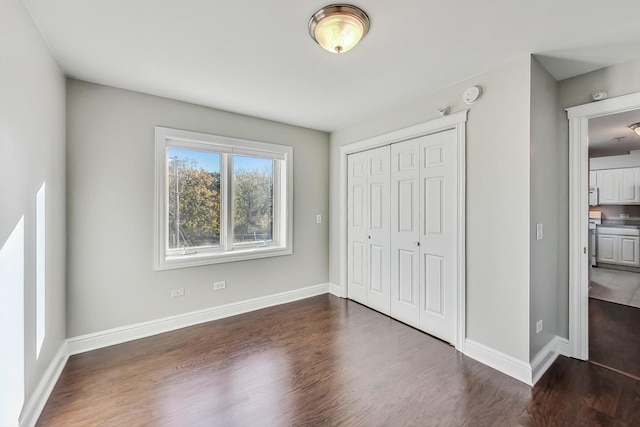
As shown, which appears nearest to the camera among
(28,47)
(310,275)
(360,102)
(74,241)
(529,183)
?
(28,47)

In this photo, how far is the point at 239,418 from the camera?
177 cm

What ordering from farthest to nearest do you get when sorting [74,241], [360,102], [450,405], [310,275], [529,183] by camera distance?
[310,275], [360,102], [74,241], [529,183], [450,405]

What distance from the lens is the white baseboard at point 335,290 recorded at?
13.4 ft

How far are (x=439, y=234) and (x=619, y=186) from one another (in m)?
5.71

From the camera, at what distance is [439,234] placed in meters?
2.80

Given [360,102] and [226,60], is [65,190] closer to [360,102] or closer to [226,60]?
[226,60]

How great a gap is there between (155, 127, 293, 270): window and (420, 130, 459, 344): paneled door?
1.81 m

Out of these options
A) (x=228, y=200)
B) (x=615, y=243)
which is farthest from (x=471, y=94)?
(x=615, y=243)

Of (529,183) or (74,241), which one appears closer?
(529,183)

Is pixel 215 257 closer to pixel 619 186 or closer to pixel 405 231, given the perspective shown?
pixel 405 231

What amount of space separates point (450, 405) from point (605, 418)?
93 centimetres

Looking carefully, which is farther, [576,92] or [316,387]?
[576,92]

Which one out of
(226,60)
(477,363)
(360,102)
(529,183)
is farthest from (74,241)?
(529,183)

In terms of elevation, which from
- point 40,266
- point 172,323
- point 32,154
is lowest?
point 172,323
